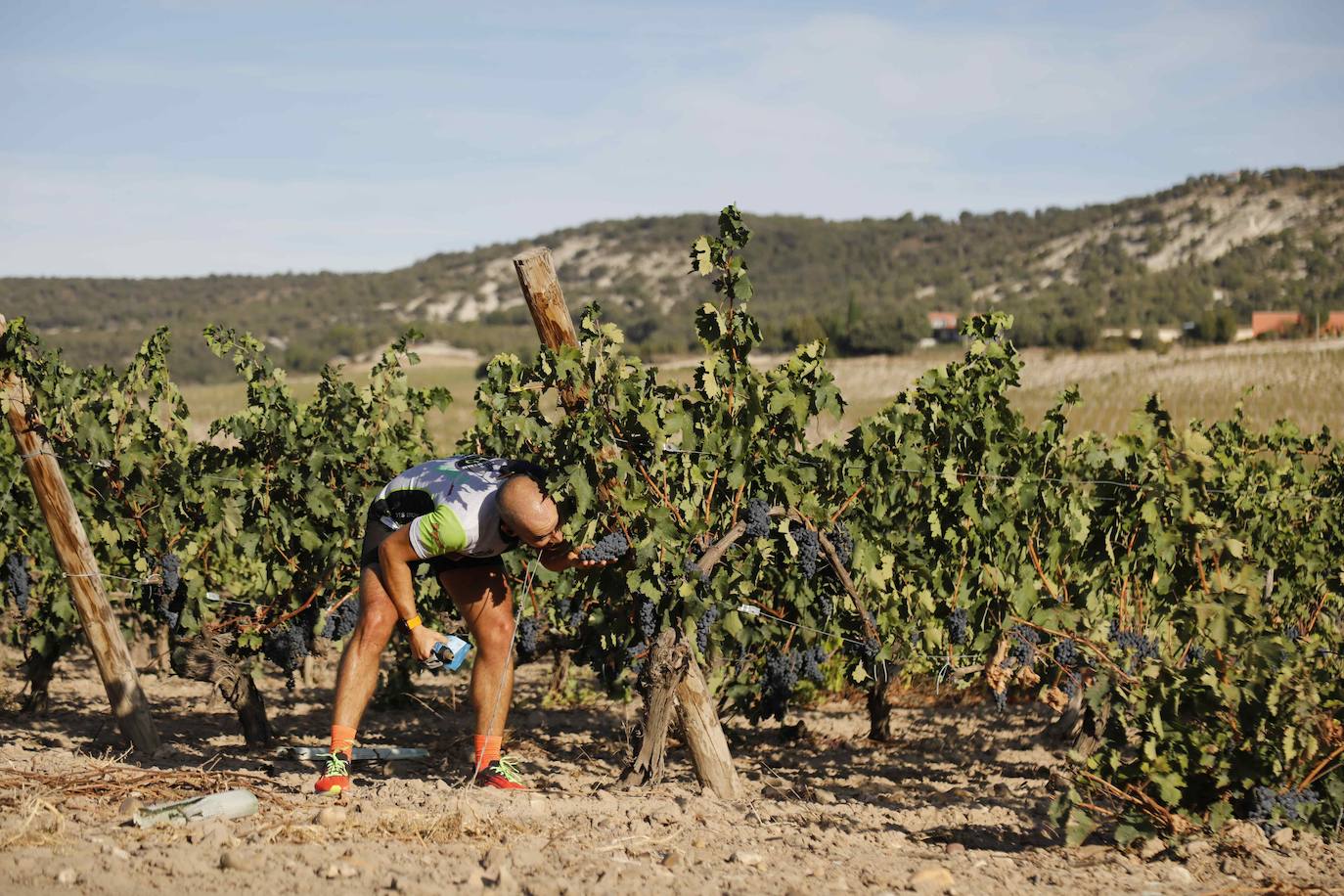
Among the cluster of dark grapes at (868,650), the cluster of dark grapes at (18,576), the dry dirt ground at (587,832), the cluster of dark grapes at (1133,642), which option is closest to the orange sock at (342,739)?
the dry dirt ground at (587,832)

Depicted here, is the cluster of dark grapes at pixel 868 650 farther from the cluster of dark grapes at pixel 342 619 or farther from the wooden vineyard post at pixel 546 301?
the cluster of dark grapes at pixel 342 619

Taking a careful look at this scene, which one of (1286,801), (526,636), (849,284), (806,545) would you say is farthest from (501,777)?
(849,284)

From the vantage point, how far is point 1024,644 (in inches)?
198

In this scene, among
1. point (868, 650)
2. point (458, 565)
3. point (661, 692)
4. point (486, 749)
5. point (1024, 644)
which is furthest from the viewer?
point (868, 650)

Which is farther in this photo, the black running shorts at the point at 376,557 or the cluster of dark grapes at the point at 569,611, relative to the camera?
the cluster of dark grapes at the point at 569,611

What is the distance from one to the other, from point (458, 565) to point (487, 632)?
286 millimetres

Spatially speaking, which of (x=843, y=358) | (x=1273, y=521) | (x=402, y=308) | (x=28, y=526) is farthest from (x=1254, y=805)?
(x=402, y=308)

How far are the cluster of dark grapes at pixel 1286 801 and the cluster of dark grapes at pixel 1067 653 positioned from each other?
49.1 inches

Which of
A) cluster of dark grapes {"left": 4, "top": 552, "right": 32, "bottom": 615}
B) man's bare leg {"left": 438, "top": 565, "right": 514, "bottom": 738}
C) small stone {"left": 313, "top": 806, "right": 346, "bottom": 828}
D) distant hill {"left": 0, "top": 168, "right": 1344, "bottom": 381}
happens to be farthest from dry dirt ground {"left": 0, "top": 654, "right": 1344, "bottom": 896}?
distant hill {"left": 0, "top": 168, "right": 1344, "bottom": 381}

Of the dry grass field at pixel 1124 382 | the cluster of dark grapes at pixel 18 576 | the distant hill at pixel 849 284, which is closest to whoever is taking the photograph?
the cluster of dark grapes at pixel 18 576

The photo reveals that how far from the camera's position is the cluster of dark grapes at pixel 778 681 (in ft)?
17.7

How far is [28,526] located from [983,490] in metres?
5.03

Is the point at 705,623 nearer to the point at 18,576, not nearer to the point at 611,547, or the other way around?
the point at 611,547

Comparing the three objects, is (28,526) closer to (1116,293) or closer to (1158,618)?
(1158,618)
